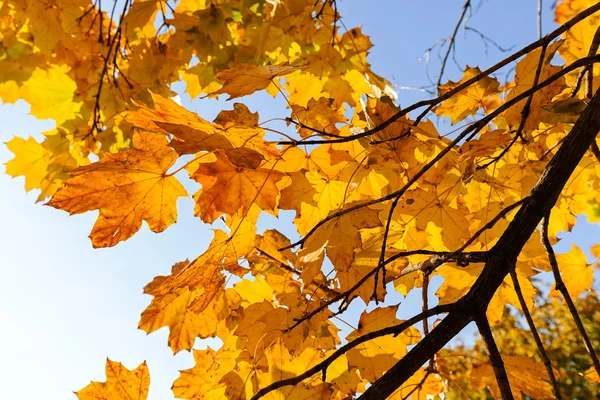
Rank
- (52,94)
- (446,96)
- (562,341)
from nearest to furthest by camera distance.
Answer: (446,96), (52,94), (562,341)

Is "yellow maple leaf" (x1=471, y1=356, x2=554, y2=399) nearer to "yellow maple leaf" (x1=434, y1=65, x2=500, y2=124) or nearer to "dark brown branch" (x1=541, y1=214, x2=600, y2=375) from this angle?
"dark brown branch" (x1=541, y1=214, x2=600, y2=375)

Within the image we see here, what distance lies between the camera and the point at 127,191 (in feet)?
3.32

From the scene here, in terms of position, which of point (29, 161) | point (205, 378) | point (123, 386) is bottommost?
point (123, 386)

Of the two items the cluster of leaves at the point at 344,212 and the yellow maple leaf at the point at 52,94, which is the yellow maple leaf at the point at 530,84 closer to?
the cluster of leaves at the point at 344,212

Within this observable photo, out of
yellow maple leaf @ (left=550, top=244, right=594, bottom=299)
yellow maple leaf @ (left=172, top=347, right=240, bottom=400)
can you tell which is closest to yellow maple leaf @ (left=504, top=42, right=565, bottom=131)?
yellow maple leaf @ (left=550, top=244, right=594, bottom=299)

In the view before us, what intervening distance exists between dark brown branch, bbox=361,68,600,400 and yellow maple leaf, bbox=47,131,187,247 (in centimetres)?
63

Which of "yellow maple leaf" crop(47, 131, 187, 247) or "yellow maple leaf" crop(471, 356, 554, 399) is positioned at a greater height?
"yellow maple leaf" crop(47, 131, 187, 247)

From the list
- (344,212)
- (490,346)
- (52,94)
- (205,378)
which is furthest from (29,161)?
(490,346)

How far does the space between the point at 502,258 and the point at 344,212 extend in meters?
0.30

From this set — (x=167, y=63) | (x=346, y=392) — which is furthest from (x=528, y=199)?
(x=167, y=63)

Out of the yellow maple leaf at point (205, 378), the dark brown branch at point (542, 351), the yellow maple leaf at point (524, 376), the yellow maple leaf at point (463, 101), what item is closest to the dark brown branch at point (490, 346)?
the dark brown branch at point (542, 351)

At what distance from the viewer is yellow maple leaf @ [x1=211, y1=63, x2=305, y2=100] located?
0.98 meters

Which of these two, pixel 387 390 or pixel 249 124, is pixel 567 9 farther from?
pixel 387 390

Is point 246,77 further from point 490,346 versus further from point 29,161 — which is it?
point 29,161
